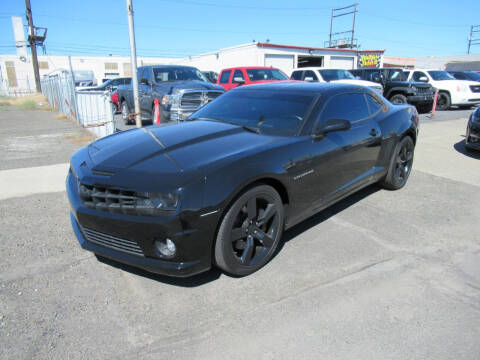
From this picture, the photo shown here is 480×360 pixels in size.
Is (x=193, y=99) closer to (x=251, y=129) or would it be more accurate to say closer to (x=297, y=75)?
(x=251, y=129)

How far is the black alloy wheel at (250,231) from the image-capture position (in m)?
2.68

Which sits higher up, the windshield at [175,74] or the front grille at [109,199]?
the windshield at [175,74]

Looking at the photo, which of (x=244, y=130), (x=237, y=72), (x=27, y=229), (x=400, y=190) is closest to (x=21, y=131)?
(x=237, y=72)

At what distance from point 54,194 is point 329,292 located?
3.97 m

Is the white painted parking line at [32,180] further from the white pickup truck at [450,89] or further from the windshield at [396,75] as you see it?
the white pickup truck at [450,89]

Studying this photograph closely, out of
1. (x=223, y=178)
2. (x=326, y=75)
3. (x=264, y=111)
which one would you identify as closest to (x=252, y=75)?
(x=326, y=75)

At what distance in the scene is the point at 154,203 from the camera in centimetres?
245

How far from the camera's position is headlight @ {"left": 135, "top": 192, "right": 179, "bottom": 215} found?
2.42 metres

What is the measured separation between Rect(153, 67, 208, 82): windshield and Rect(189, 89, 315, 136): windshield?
5792 mm

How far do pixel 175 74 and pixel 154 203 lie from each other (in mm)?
8071

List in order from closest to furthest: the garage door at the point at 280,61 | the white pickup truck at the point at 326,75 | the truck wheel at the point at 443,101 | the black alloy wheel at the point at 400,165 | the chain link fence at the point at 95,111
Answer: the black alloy wheel at the point at 400,165
the chain link fence at the point at 95,111
the white pickup truck at the point at 326,75
the truck wheel at the point at 443,101
the garage door at the point at 280,61

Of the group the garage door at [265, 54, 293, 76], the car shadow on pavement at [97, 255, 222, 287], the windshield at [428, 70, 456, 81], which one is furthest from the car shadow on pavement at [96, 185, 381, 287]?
the garage door at [265, 54, 293, 76]

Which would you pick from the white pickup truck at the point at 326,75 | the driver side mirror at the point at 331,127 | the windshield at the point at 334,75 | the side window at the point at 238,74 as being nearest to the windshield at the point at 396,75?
the white pickup truck at the point at 326,75

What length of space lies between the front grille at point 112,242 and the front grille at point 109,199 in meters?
0.22
